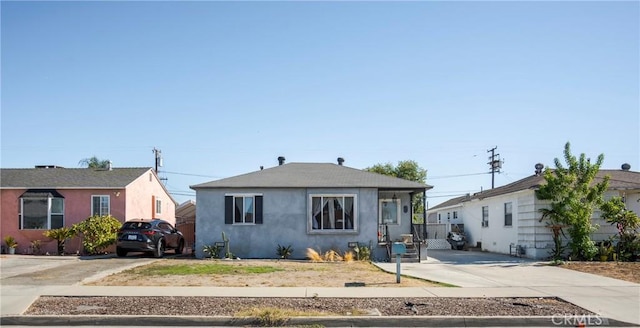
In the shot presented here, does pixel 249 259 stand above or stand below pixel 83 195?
below

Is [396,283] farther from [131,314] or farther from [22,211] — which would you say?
[22,211]

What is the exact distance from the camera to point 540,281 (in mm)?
14773

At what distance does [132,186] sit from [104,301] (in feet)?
53.9

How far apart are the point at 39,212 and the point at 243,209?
1014 cm

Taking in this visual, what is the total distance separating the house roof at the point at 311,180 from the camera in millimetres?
22453

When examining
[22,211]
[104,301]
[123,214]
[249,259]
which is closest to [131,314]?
[104,301]

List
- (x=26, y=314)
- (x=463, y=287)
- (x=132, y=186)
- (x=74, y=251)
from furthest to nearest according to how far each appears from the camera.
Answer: (x=132, y=186)
(x=74, y=251)
(x=463, y=287)
(x=26, y=314)

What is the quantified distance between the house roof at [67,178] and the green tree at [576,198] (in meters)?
18.5

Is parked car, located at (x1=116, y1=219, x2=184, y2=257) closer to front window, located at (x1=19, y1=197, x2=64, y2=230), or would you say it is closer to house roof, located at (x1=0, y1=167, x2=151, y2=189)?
house roof, located at (x1=0, y1=167, x2=151, y2=189)

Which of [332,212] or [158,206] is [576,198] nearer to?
[332,212]

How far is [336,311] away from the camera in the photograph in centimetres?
1013

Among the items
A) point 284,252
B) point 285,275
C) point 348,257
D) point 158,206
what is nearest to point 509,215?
point 348,257

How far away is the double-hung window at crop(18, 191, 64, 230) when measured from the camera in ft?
83.0

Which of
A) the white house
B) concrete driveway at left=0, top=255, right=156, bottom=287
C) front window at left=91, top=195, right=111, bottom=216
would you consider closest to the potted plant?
concrete driveway at left=0, top=255, right=156, bottom=287
